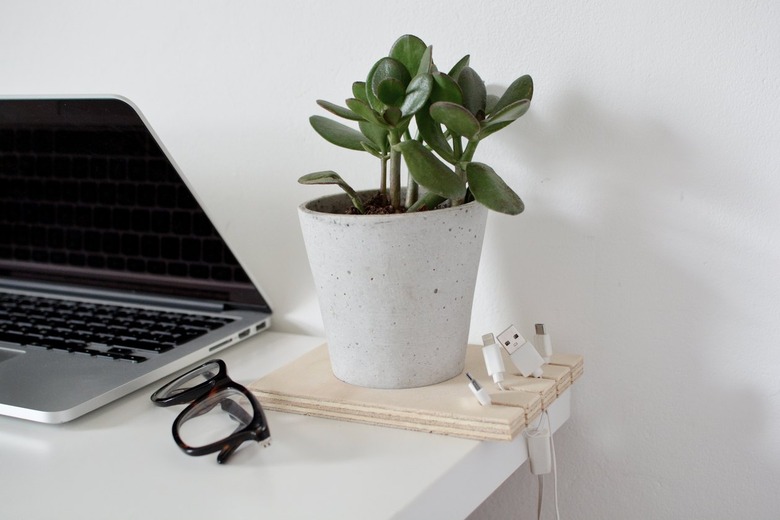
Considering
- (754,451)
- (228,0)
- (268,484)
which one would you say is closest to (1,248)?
(228,0)

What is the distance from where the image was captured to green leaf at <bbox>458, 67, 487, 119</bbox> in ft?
2.36

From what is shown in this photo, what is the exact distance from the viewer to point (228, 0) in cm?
97

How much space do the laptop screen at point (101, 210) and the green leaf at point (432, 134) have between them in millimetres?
341

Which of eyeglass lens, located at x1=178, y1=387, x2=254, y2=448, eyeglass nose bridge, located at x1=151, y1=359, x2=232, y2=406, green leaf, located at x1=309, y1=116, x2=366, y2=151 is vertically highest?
green leaf, located at x1=309, y1=116, x2=366, y2=151

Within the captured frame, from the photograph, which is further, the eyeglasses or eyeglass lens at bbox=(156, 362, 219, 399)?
eyeglass lens at bbox=(156, 362, 219, 399)

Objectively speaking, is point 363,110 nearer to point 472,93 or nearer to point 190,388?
point 472,93

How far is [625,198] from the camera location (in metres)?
0.79

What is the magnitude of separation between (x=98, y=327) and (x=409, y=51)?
1.64 feet

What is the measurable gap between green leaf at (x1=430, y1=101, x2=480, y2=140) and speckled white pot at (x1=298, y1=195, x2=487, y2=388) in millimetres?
72

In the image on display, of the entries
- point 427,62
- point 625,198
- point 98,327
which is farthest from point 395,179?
point 98,327

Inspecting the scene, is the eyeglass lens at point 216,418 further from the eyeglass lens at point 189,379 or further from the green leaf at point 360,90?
the green leaf at point 360,90

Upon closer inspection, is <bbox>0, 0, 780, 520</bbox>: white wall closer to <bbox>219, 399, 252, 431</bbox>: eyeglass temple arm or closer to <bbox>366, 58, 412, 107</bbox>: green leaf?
<bbox>366, 58, 412, 107</bbox>: green leaf

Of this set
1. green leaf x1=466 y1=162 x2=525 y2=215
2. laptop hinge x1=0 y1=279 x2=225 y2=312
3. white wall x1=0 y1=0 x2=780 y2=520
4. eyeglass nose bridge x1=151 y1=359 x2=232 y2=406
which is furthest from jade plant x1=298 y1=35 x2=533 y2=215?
laptop hinge x1=0 y1=279 x2=225 y2=312

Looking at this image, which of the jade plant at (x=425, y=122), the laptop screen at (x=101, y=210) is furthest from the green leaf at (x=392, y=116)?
the laptop screen at (x=101, y=210)
